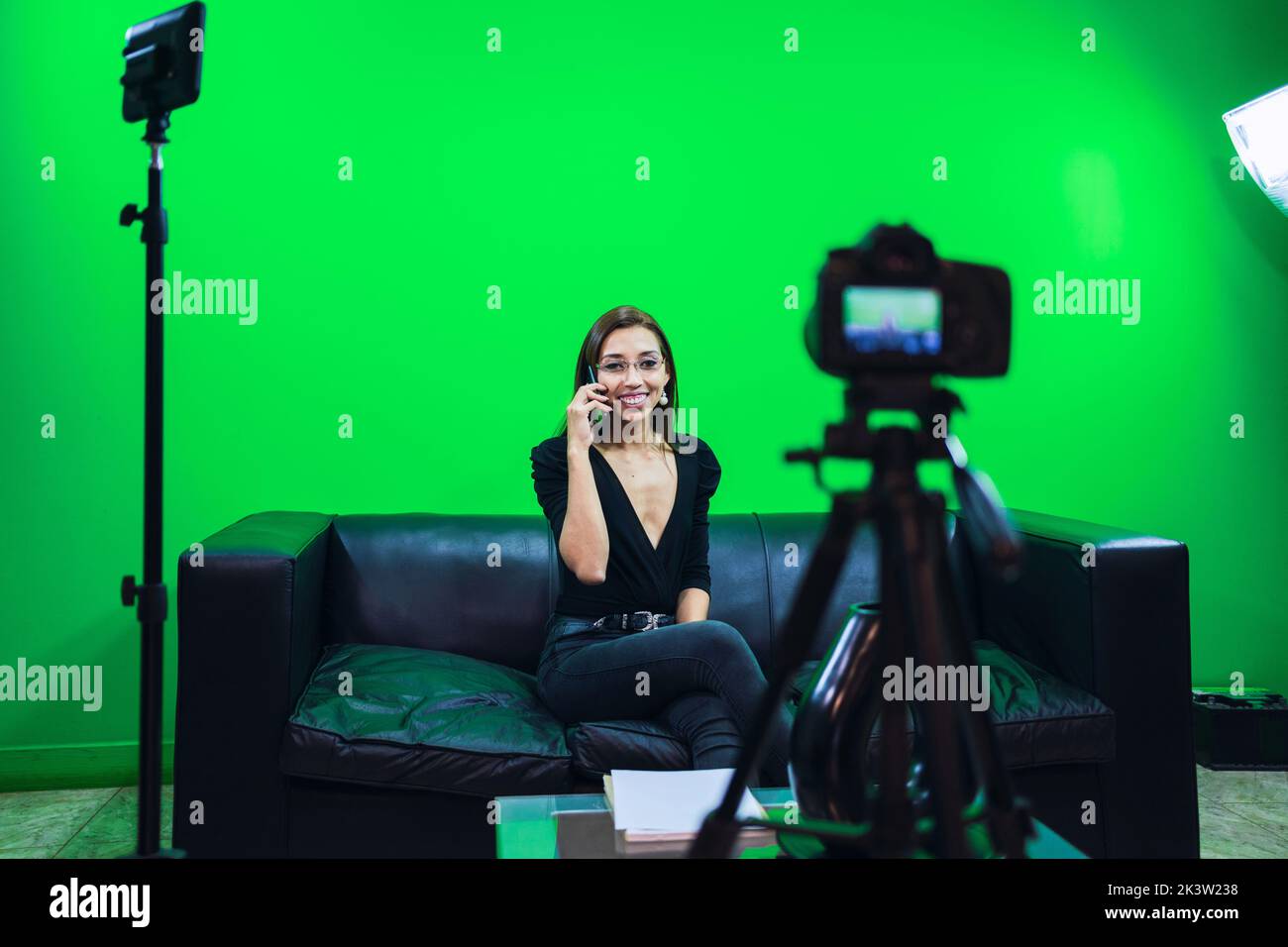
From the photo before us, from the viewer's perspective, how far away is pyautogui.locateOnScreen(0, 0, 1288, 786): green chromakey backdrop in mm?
2682

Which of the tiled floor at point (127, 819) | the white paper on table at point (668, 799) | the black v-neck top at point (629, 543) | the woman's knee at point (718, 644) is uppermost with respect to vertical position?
the black v-neck top at point (629, 543)

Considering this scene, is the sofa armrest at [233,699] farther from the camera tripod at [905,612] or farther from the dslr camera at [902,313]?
the dslr camera at [902,313]

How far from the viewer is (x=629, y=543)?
A: 214cm

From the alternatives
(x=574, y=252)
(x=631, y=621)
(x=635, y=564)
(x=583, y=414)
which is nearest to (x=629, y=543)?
(x=635, y=564)

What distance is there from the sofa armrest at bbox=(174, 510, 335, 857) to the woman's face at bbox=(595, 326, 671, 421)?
29.4 inches

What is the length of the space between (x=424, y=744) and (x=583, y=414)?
2.36 feet

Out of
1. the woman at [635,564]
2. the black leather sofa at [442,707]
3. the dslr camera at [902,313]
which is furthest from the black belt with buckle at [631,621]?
the dslr camera at [902,313]

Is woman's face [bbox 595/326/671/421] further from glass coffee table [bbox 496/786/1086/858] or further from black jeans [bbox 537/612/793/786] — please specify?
glass coffee table [bbox 496/786/1086/858]

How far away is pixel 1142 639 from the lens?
208 centimetres

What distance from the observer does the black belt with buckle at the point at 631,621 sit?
6.89 ft

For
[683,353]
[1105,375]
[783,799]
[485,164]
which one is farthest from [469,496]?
[1105,375]

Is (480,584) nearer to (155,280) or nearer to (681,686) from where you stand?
(681,686)

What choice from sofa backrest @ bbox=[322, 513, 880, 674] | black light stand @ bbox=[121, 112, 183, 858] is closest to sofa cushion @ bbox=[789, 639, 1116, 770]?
sofa backrest @ bbox=[322, 513, 880, 674]
